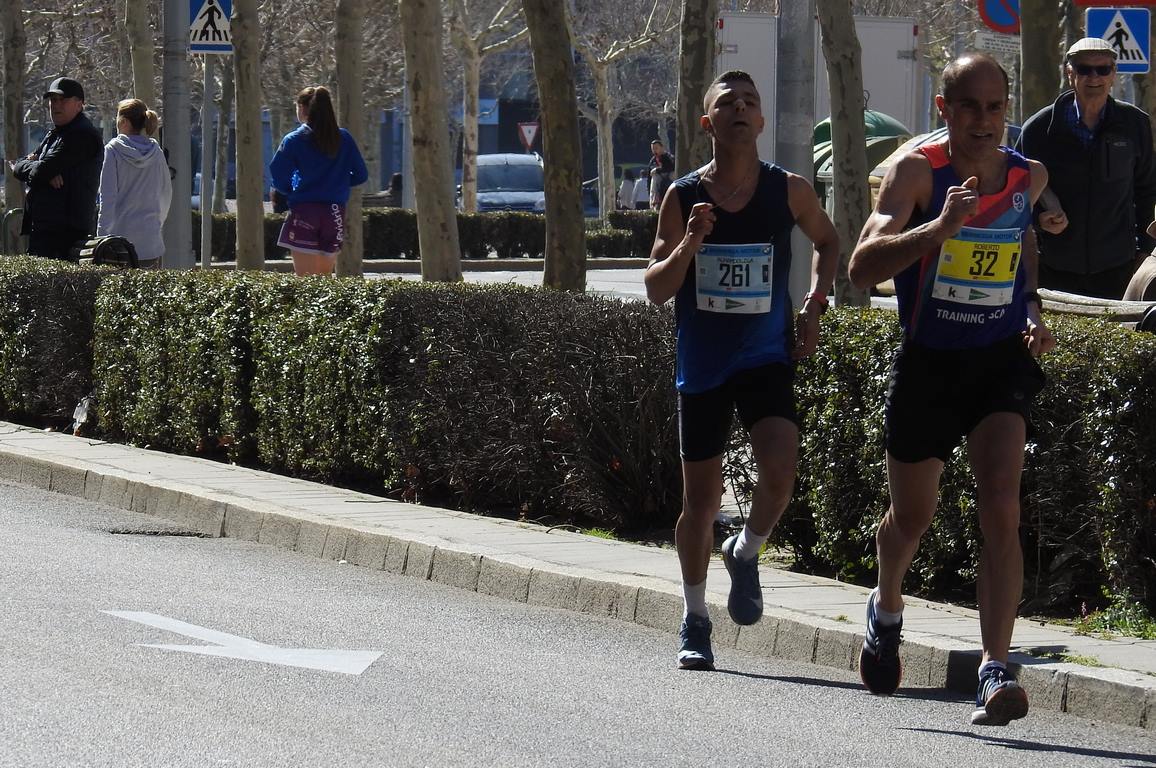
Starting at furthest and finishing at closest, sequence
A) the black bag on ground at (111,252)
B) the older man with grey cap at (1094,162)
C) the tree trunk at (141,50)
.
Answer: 1. the tree trunk at (141,50)
2. the black bag on ground at (111,252)
3. the older man with grey cap at (1094,162)

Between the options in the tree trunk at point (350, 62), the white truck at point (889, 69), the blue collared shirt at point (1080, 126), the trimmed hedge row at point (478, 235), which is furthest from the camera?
the trimmed hedge row at point (478, 235)

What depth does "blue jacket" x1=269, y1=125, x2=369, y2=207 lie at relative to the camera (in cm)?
1452

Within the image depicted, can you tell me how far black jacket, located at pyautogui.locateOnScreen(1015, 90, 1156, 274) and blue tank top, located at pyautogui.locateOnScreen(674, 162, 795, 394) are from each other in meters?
3.25

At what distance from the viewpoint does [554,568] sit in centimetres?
805

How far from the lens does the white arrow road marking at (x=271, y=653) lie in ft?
21.8

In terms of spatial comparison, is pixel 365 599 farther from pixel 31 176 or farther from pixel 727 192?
pixel 31 176

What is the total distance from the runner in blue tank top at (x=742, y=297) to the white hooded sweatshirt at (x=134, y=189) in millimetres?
8715

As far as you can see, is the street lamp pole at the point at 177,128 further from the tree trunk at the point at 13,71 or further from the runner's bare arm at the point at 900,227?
the runner's bare arm at the point at 900,227

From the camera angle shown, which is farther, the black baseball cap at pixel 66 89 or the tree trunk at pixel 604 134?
the tree trunk at pixel 604 134

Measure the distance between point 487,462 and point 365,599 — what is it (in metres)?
1.67

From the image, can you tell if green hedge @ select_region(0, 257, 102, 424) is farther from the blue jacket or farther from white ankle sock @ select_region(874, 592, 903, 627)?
white ankle sock @ select_region(874, 592, 903, 627)

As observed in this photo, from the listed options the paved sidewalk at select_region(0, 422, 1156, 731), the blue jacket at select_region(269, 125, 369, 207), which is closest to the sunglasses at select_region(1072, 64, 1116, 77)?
the paved sidewalk at select_region(0, 422, 1156, 731)

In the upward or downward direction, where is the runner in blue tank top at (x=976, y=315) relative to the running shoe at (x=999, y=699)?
upward

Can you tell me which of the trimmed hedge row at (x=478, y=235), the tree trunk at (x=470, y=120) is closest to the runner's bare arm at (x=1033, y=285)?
the trimmed hedge row at (x=478, y=235)
